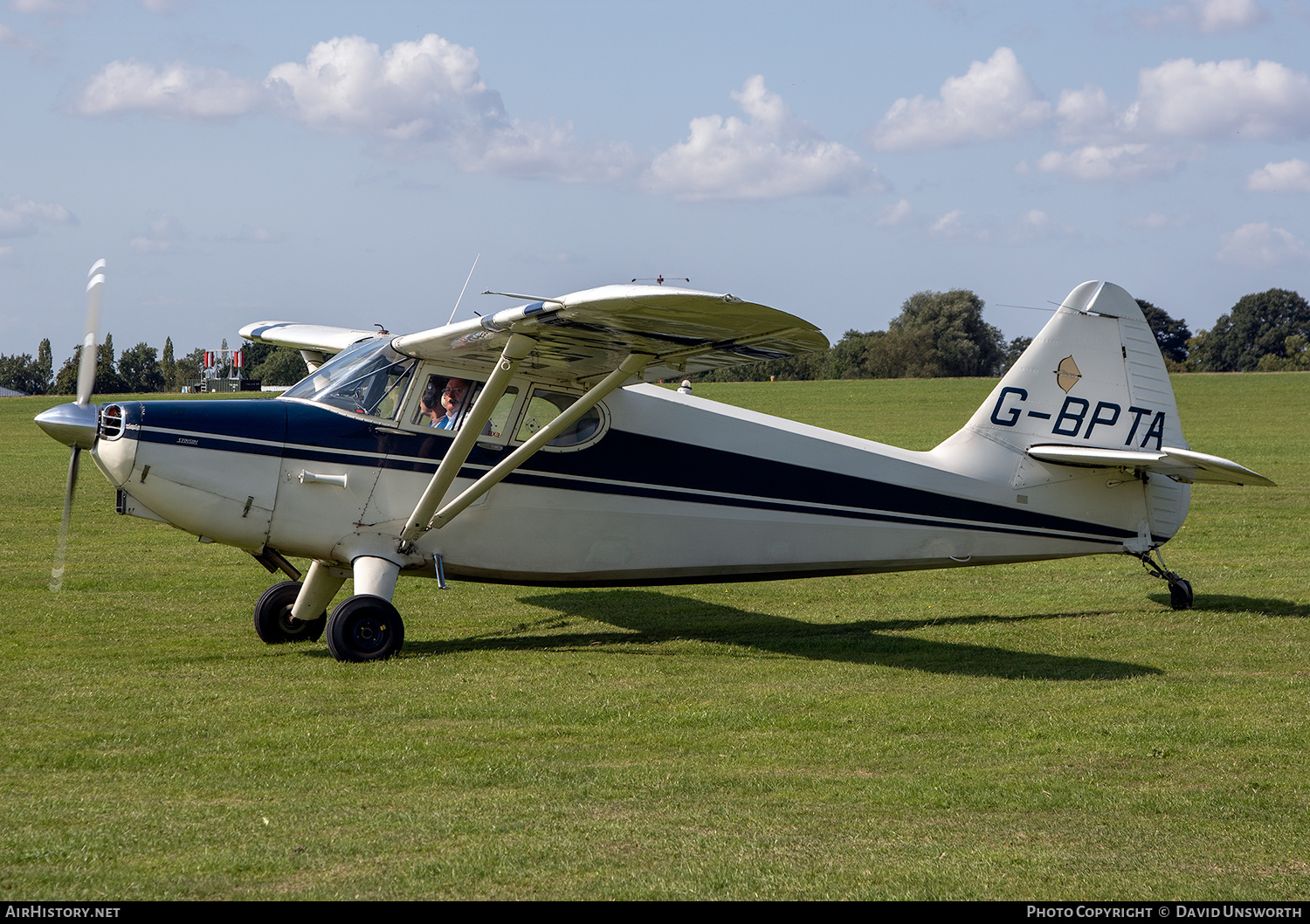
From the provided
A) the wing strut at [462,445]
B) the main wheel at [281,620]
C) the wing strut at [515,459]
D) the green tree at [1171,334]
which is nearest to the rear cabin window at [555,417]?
the wing strut at [515,459]

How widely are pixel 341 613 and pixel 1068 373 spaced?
703cm

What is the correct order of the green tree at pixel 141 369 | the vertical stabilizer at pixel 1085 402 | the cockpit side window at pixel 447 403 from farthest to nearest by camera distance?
1. the green tree at pixel 141 369
2. the vertical stabilizer at pixel 1085 402
3. the cockpit side window at pixel 447 403

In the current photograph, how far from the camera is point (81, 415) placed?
348 inches

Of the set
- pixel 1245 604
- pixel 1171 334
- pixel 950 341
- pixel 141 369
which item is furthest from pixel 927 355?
pixel 1245 604

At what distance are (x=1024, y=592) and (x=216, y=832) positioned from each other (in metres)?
9.96

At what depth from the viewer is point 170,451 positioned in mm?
8992

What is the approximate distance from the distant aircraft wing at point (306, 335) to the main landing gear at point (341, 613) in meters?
3.27

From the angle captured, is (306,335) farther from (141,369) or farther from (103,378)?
(141,369)

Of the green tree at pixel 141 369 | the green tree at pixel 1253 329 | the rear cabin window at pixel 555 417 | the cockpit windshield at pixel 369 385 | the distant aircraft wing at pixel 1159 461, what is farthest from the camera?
the green tree at pixel 1253 329

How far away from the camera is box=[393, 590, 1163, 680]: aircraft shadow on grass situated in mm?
9141

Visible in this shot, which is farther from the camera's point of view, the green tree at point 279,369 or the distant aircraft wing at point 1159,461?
the green tree at point 279,369

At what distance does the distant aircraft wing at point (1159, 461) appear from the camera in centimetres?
1020

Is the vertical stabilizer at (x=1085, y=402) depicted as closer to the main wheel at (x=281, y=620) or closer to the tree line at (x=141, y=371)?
the main wheel at (x=281, y=620)

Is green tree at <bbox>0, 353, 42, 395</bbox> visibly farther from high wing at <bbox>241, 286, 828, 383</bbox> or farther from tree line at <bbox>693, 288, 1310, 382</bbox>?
high wing at <bbox>241, 286, 828, 383</bbox>
